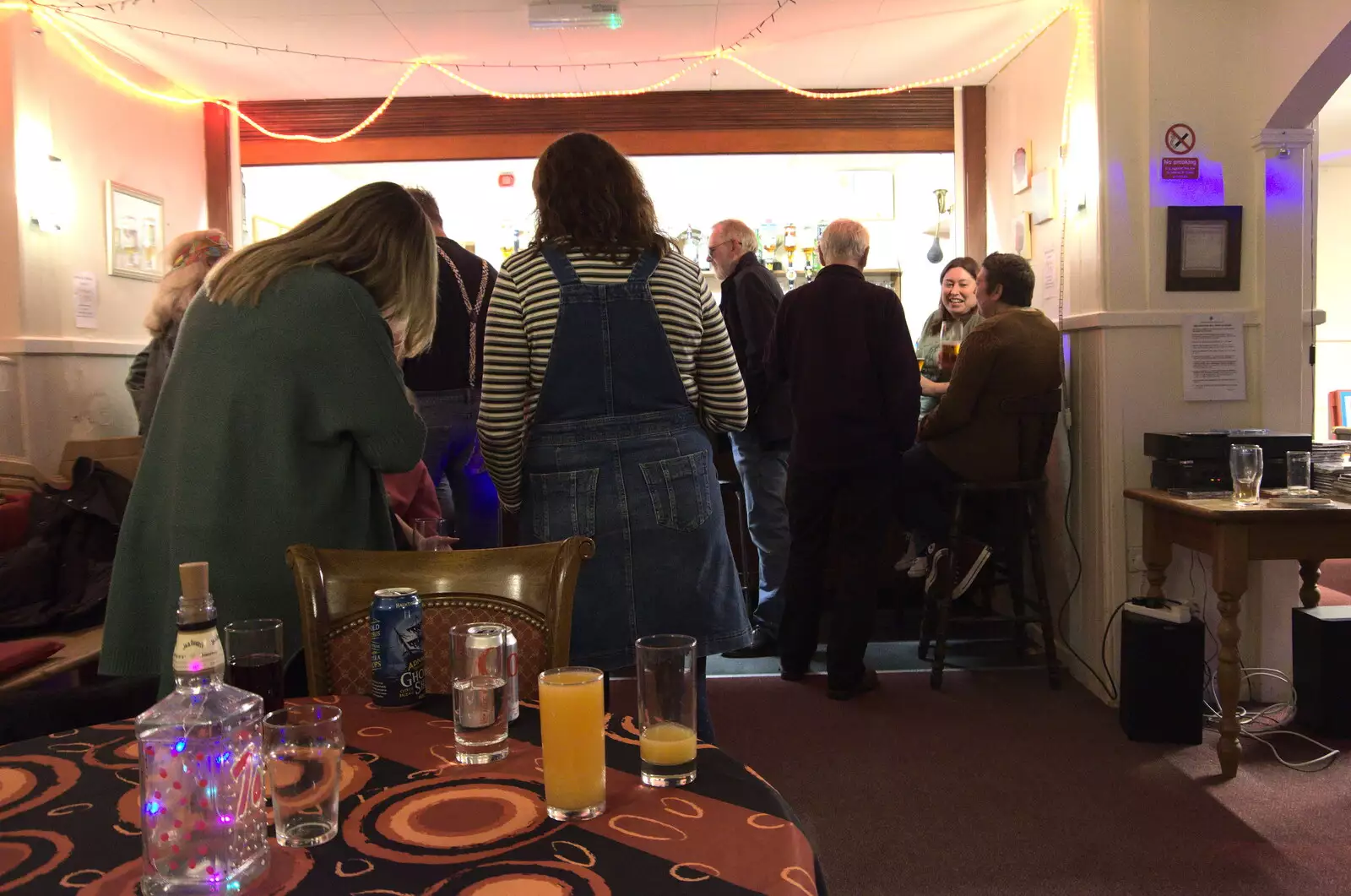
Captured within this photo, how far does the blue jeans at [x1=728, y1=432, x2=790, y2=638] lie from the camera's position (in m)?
3.90

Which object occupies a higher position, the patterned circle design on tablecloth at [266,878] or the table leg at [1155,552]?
the patterned circle design on tablecloth at [266,878]

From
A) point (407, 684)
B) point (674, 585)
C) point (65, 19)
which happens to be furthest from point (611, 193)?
point (65, 19)

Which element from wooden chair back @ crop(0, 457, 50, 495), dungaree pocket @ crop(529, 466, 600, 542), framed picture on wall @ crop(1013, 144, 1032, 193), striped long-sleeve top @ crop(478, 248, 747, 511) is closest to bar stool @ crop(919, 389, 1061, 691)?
framed picture on wall @ crop(1013, 144, 1032, 193)

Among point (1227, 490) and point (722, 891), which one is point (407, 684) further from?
point (1227, 490)

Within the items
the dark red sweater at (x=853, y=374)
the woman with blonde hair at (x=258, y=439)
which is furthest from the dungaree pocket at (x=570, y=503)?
the dark red sweater at (x=853, y=374)

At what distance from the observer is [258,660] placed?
1.16 meters

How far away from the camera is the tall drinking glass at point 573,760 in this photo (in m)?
0.88

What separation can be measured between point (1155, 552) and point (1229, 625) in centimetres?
44

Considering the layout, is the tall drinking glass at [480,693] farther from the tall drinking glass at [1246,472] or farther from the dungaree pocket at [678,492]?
the tall drinking glass at [1246,472]

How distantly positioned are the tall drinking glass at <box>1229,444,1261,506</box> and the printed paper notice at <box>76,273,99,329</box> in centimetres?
415

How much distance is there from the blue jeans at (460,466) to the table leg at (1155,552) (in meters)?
2.02

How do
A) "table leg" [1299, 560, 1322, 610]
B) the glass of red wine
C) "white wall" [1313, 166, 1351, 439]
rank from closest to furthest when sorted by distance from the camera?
the glass of red wine
"table leg" [1299, 560, 1322, 610]
"white wall" [1313, 166, 1351, 439]

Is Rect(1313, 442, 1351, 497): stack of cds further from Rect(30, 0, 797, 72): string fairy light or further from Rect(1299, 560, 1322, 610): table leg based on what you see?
Rect(30, 0, 797, 72): string fairy light

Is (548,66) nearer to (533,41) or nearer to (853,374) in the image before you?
(533,41)
